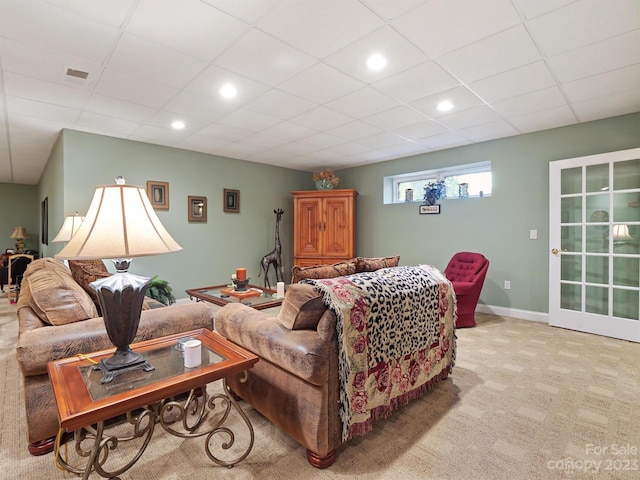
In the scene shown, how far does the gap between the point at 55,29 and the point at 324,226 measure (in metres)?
4.32

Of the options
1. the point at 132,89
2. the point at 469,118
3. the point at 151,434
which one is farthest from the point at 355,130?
the point at 151,434

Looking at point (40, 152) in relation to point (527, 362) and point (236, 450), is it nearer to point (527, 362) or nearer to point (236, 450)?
point (236, 450)

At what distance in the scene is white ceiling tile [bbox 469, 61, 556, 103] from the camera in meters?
2.54

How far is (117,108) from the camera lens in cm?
328

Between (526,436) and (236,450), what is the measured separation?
61.7 inches

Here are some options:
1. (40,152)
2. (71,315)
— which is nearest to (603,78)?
(71,315)

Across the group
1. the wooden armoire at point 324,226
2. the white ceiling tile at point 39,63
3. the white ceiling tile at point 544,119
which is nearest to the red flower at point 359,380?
the white ceiling tile at point 39,63

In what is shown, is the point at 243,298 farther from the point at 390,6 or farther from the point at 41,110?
the point at 41,110

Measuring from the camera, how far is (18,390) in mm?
2283

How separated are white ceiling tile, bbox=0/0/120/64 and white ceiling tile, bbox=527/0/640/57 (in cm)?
268

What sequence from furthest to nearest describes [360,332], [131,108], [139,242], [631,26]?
[131,108] < [631,26] < [360,332] < [139,242]

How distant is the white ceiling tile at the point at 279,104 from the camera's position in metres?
3.03

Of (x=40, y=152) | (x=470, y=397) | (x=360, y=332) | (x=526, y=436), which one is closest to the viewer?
(x=360, y=332)

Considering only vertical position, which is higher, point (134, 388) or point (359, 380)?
point (134, 388)
